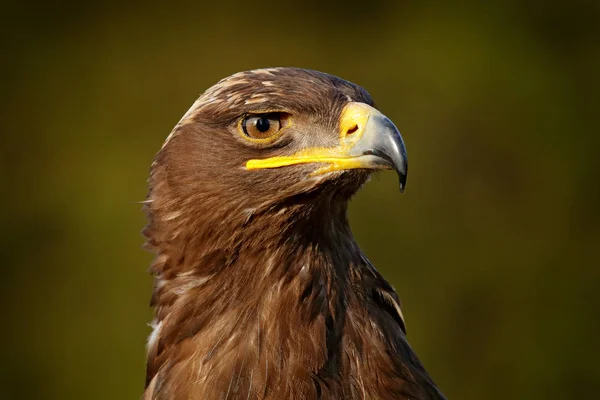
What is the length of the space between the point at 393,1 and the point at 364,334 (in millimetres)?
4969

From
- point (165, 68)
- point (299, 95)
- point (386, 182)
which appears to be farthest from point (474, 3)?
point (299, 95)

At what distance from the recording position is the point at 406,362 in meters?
2.50

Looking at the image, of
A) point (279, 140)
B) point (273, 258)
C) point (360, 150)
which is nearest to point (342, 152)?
point (360, 150)

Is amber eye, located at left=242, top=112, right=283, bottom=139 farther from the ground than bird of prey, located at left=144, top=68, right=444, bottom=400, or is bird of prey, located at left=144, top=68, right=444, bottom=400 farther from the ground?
amber eye, located at left=242, top=112, right=283, bottom=139

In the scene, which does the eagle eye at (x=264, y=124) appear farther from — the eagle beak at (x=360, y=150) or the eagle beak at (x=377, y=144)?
the eagle beak at (x=377, y=144)

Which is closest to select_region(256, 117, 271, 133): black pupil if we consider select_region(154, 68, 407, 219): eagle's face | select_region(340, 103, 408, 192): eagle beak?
select_region(154, 68, 407, 219): eagle's face

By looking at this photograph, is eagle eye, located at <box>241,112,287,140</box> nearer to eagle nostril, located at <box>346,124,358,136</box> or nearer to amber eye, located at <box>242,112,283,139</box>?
amber eye, located at <box>242,112,283,139</box>

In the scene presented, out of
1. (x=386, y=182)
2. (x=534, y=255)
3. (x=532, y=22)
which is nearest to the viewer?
(x=386, y=182)

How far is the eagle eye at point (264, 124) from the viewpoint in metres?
2.43

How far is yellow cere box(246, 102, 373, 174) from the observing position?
92.1 inches

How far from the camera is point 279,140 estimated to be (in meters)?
2.42

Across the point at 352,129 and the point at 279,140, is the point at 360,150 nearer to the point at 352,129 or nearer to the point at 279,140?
the point at 352,129

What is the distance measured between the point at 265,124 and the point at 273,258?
1.28ft

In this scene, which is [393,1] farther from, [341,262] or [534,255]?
[341,262]
